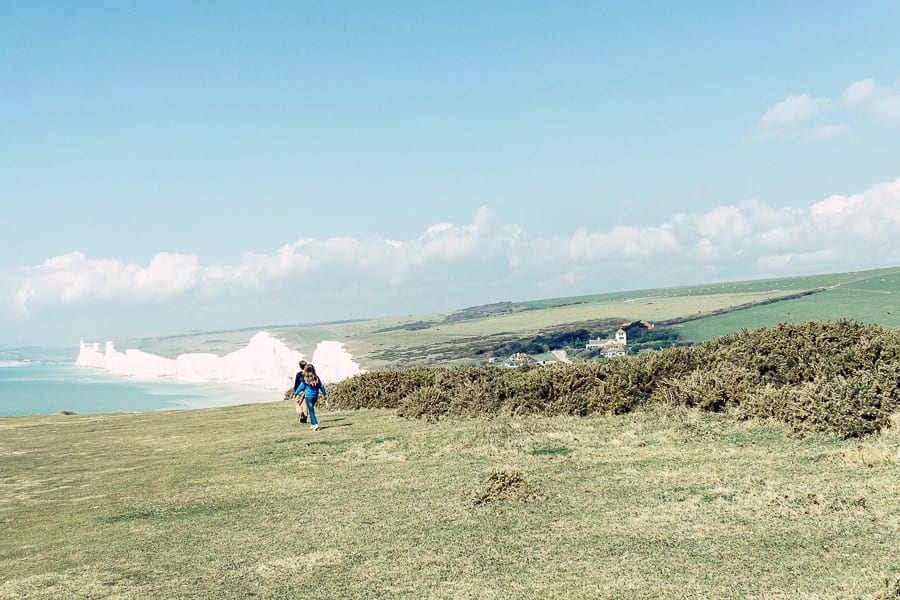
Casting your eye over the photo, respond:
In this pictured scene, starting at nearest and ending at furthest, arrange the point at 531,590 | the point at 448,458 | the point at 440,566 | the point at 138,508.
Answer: the point at 531,590 → the point at 440,566 → the point at 138,508 → the point at 448,458

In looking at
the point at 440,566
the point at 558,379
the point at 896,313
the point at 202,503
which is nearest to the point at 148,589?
the point at 440,566

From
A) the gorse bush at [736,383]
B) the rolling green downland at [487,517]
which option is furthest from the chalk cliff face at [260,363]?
the rolling green downland at [487,517]

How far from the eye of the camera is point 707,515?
9164 mm

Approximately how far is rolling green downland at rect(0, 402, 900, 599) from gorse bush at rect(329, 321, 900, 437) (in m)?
0.69

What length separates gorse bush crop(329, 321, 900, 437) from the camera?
14016 millimetres

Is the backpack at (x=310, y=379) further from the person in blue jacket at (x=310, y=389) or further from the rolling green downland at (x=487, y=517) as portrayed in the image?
the rolling green downland at (x=487, y=517)

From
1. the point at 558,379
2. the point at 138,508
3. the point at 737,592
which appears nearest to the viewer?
the point at 737,592

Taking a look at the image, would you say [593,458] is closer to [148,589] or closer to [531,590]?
[531,590]

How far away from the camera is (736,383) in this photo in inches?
681

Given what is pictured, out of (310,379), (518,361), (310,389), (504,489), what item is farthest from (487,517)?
(518,361)

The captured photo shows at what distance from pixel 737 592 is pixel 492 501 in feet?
15.8

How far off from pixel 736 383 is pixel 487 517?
32.5 feet

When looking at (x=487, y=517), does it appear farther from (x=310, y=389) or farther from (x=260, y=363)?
(x=260, y=363)

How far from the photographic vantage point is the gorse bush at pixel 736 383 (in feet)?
46.0
